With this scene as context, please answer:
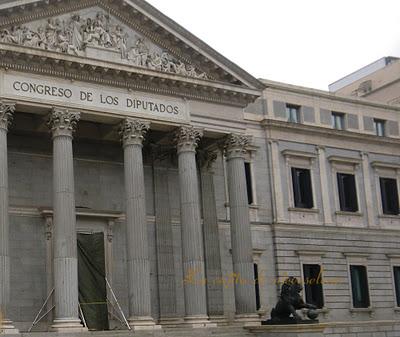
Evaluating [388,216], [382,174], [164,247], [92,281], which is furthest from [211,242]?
[382,174]

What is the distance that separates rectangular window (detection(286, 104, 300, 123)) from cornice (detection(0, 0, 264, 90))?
25.8ft

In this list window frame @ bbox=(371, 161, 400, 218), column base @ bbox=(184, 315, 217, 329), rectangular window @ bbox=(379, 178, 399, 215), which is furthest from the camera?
rectangular window @ bbox=(379, 178, 399, 215)

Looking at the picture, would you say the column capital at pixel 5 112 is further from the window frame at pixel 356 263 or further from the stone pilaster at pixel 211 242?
the window frame at pixel 356 263

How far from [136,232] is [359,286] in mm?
17877

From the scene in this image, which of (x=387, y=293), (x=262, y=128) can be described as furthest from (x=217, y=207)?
(x=387, y=293)

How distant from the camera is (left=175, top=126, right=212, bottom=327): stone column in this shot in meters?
32.4

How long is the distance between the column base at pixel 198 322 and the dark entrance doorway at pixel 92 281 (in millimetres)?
4185

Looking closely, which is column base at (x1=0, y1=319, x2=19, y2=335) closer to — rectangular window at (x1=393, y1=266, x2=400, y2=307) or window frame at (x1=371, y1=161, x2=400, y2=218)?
window frame at (x1=371, y1=161, x2=400, y2=218)

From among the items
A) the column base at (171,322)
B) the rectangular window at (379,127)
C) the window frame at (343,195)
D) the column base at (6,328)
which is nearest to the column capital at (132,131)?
the column base at (171,322)

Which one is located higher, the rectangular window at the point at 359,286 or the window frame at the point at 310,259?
the window frame at the point at 310,259

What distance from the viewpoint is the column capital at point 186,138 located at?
34094 mm

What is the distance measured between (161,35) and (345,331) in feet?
51.3

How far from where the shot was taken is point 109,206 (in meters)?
36.5

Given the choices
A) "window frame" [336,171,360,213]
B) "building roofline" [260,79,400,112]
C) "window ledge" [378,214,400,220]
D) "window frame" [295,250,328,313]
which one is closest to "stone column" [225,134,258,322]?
"building roofline" [260,79,400,112]
